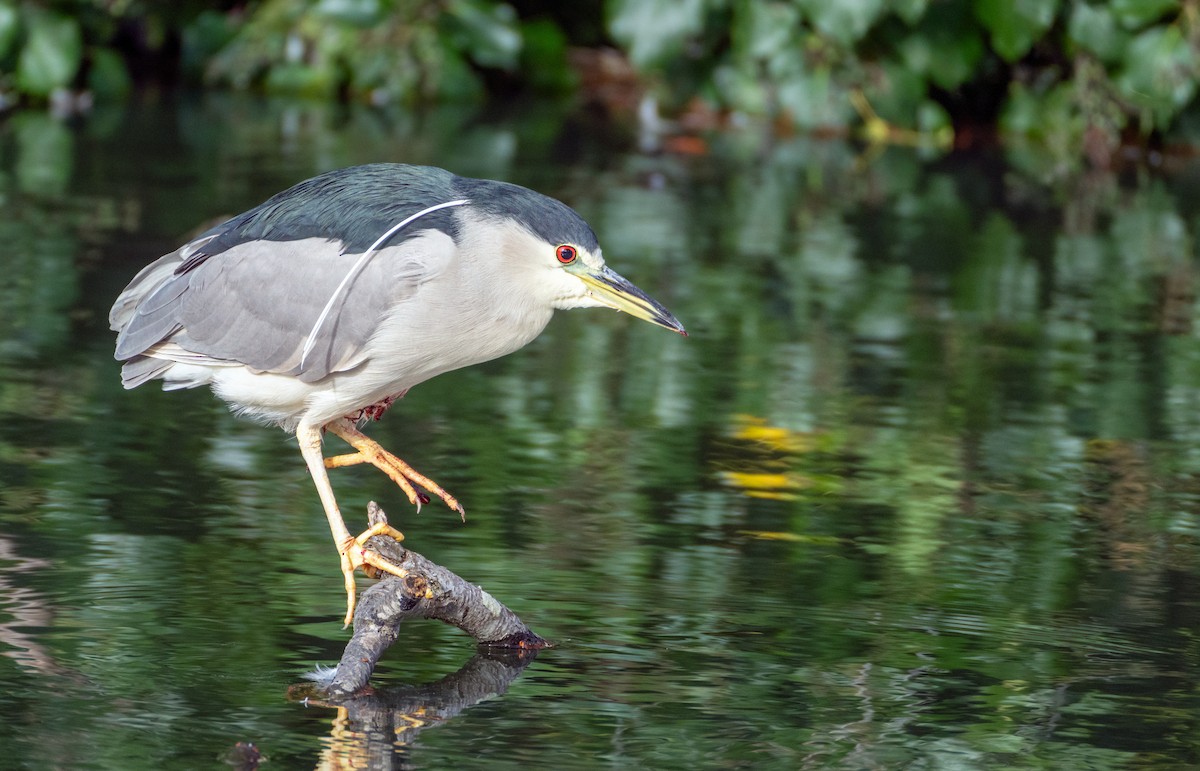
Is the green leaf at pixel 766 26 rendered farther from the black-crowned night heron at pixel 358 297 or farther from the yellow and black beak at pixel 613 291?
the yellow and black beak at pixel 613 291

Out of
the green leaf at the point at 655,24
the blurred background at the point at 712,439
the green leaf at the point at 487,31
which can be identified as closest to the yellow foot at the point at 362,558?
the blurred background at the point at 712,439

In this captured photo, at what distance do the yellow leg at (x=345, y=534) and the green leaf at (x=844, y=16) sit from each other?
7980 millimetres

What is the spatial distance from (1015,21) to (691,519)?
7.51m

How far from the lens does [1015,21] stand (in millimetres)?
11984

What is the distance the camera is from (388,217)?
163 inches

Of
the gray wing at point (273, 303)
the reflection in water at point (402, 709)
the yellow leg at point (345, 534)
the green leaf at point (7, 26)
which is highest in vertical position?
the green leaf at point (7, 26)

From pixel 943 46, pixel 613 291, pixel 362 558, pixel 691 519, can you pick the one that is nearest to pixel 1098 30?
pixel 943 46

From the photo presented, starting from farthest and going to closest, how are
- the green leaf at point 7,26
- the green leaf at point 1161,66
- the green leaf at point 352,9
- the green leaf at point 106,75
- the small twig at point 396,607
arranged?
the green leaf at point 106,75 → the green leaf at point 352,9 → the green leaf at point 7,26 → the green leaf at point 1161,66 → the small twig at point 396,607

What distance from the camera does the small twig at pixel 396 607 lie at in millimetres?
3896

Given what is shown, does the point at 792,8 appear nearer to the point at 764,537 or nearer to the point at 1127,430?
the point at 1127,430

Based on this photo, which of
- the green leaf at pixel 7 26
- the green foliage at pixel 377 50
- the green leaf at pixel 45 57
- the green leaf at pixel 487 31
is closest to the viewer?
the green leaf at pixel 7 26

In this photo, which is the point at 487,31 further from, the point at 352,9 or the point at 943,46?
the point at 943,46

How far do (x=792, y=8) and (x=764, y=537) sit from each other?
768 centimetres

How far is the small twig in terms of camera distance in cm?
390
